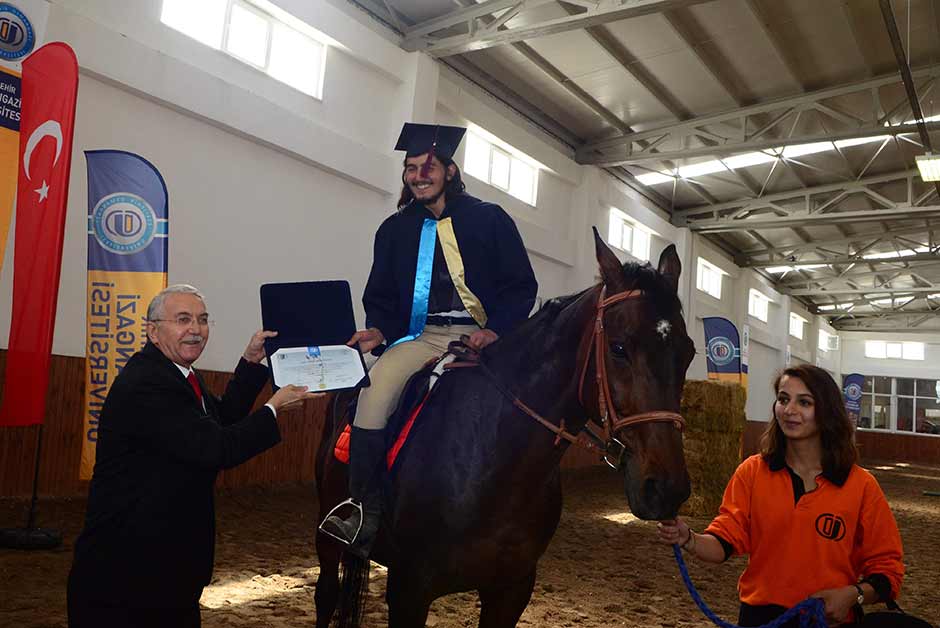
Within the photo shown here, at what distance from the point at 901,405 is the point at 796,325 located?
6397mm

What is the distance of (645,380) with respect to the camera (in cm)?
200

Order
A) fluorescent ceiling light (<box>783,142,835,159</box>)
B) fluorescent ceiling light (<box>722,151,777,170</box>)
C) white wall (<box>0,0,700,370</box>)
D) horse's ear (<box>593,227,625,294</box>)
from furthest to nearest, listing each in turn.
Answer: fluorescent ceiling light (<box>722,151,777,170</box>)
fluorescent ceiling light (<box>783,142,835,159</box>)
white wall (<box>0,0,700,370</box>)
horse's ear (<box>593,227,625,294</box>)

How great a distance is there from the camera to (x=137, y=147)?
6.43 m

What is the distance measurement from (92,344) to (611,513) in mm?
6248

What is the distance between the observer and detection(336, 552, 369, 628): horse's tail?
2590 mm

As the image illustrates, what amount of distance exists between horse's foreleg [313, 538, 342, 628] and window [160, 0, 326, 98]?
5.65 metres

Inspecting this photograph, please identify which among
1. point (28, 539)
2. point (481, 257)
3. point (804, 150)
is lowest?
point (28, 539)

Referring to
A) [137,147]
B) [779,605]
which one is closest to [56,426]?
[137,147]

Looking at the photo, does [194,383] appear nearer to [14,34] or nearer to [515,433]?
[515,433]

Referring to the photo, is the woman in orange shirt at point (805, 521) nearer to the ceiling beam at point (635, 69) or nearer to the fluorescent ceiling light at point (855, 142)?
the ceiling beam at point (635, 69)

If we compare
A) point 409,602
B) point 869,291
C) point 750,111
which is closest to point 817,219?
point 750,111

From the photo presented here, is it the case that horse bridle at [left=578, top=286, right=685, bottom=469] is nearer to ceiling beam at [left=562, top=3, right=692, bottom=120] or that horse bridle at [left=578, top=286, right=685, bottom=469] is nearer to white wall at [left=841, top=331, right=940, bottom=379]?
ceiling beam at [left=562, top=3, right=692, bottom=120]

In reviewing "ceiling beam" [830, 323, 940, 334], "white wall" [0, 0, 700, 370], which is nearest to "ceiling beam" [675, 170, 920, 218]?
"white wall" [0, 0, 700, 370]

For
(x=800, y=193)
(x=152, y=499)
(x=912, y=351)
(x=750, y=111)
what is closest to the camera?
(x=152, y=499)
